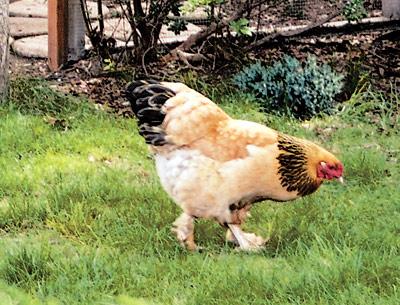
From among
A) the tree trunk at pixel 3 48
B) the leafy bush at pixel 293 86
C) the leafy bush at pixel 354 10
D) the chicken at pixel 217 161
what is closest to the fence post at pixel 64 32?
the tree trunk at pixel 3 48

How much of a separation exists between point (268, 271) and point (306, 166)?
59cm

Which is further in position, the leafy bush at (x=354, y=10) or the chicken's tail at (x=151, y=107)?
the leafy bush at (x=354, y=10)

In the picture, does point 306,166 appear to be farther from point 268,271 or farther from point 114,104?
point 114,104

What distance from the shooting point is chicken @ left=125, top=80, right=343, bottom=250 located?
389 cm

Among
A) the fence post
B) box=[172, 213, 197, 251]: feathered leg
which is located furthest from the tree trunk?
box=[172, 213, 197, 251]: feathered leg

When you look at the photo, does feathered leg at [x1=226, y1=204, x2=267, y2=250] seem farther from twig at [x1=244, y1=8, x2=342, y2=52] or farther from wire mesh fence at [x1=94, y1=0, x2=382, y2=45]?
wire mesh fence at [x1=94, y1=0, x2=382, y2=45]

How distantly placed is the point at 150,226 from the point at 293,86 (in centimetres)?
258

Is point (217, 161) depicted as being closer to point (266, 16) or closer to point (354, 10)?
point (354, 10)

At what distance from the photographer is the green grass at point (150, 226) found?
3.56 m

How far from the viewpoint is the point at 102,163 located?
214 inches

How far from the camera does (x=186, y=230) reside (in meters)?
4.03

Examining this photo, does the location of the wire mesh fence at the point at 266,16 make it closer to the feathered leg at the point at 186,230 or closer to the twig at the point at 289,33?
the twig at the point at 289,33

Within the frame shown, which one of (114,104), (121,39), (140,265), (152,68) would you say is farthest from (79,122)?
(140,265)

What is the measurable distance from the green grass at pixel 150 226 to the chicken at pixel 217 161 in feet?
0.70
